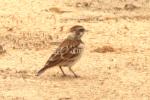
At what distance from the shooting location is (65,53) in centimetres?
1468

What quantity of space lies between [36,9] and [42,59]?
6.35 m

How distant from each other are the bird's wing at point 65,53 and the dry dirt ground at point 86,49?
35cm

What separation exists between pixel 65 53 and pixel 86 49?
112 inches

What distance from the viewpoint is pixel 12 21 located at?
806 inches

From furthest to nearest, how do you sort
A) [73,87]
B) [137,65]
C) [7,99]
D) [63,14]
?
[63,14] → [137,65] → [73,87] → [7,99]

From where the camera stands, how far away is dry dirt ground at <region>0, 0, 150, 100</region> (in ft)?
44.9

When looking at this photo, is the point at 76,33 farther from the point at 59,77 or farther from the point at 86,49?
the point at 86,49

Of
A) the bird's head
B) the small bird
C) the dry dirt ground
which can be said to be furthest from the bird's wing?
the dry dirt ground

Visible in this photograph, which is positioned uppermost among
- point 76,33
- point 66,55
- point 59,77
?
point 76,33

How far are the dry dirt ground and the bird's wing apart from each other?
35 centimetres

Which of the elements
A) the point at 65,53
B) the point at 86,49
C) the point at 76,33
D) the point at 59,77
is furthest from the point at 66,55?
the point at 86,49

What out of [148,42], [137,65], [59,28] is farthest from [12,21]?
[137,65]

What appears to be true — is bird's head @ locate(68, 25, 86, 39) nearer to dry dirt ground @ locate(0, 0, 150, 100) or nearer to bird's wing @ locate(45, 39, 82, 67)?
bird's wing @ locate(45, 39, 82, 67)

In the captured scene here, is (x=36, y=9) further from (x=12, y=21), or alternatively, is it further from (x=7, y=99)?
(x=7, y=99)
